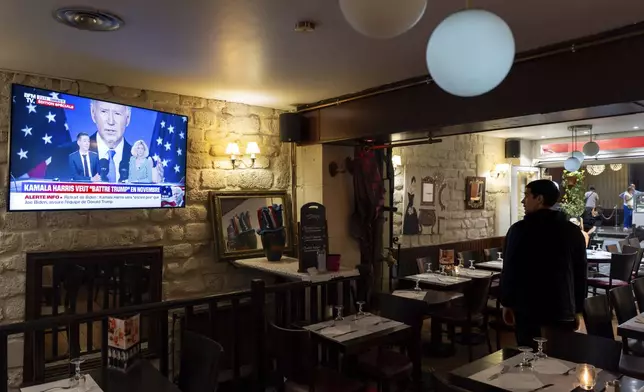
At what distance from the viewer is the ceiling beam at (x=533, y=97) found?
255 centimetres

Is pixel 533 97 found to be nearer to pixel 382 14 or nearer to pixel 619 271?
pixel 382 14

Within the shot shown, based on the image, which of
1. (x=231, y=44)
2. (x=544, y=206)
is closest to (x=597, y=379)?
(x=544, y=206)

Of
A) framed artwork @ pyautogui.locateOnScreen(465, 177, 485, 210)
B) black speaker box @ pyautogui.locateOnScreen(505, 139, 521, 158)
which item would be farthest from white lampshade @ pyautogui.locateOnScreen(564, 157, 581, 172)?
framed artwork @ pyautogui.locateOnScreen(465, 177, 485, 210)

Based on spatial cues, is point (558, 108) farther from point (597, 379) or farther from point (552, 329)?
point (597, 379)

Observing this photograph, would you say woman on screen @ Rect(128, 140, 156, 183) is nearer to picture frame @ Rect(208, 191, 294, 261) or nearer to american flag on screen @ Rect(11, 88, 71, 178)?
american flag on screen @ Rect(11, 88, 71, 178)

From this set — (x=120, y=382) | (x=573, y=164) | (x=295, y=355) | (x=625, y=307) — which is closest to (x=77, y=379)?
(x=120, y=382)

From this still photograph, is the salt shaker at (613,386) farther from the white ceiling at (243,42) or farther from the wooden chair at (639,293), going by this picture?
the wooden chair at (639,293)

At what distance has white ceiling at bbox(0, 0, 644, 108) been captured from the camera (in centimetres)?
224

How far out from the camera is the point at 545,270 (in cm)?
280

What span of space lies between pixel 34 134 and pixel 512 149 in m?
6.25

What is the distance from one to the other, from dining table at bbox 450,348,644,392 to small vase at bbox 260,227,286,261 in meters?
2.31

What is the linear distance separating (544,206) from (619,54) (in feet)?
3.03

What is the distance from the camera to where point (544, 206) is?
2.93m

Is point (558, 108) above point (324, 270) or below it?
above
